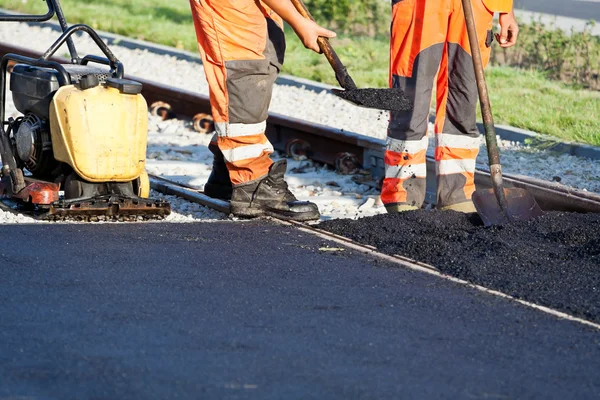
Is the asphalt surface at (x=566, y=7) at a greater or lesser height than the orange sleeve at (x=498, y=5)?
lesser

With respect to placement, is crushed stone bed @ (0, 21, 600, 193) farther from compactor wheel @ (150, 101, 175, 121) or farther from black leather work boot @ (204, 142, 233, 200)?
black leather work boot @ (204, 142, 233, 200)

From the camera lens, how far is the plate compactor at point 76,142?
586 cm

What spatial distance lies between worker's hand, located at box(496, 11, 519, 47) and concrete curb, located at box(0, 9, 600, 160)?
1645 millimetres

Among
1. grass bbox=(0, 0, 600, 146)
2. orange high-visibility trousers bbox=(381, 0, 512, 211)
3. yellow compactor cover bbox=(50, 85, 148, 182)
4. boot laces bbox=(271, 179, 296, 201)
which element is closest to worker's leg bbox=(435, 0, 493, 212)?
orange high-visibility trousers bbox=(381, 0, 512, 211)

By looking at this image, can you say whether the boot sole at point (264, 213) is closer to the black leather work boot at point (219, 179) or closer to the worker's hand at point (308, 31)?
the black leather work boot at point (219, 179)

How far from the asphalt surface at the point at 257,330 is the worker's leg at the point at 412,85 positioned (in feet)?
3.70

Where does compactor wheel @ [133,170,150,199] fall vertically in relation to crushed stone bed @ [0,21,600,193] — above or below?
above

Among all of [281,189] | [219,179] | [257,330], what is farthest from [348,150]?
[257,330]

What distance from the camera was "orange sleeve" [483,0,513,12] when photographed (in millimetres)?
6340

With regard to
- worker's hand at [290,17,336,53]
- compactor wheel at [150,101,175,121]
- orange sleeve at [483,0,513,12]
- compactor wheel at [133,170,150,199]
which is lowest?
compactor wheel at [150,101,175,121]

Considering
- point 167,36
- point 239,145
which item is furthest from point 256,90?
point 167,36

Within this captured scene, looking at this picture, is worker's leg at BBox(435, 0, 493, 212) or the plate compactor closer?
the plate compactor

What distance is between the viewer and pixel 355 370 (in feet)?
12.1

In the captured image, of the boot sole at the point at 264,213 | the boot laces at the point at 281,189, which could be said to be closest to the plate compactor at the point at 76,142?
the boot sole at the point at 264,213
